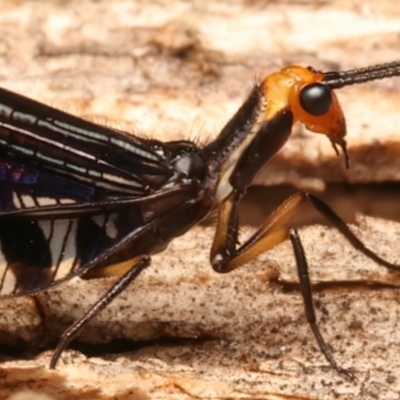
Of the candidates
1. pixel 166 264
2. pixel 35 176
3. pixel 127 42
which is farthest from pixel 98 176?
pixel 127 42

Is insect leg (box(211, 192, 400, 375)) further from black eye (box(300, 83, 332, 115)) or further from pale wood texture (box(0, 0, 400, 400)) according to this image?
black eye (box(300, 83, 332, 115))

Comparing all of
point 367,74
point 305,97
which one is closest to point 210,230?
point 305,97

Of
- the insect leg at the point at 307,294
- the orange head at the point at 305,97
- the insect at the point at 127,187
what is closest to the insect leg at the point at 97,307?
the insect at the point at 127,187

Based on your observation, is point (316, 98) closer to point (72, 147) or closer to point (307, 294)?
point (307, 294)

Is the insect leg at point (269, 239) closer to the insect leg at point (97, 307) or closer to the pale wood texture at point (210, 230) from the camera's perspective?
the pale wood texture at point (210, 230)

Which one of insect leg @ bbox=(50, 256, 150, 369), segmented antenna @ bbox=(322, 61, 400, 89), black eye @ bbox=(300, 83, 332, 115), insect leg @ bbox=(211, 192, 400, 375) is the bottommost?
insect leg @ bbox=(50, 256, 150, 369)

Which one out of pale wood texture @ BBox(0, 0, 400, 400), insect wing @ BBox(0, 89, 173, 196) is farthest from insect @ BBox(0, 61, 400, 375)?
pale wood texture @ BBox(0, 0, 400, 400)

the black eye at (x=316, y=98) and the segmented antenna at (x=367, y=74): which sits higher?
the segmented antenna at (x=367, y=74)
